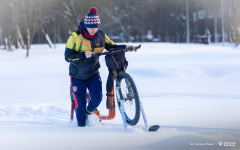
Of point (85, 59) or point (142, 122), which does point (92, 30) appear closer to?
point (85, 59)

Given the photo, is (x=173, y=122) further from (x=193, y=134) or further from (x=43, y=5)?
(x=43, y=5)

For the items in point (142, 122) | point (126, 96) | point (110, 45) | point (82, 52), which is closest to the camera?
point (82, 52)

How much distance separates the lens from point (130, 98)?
4934mm

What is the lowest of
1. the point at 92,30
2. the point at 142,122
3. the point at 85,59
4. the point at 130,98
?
the point at 142,122

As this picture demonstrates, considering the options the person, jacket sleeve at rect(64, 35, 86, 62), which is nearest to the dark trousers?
the person

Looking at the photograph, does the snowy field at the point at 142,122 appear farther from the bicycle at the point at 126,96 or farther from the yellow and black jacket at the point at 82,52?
the yellow and black jacket at the point at 82,52

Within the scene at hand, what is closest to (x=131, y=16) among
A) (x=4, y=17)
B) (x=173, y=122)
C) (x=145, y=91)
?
(x=4, y=17)

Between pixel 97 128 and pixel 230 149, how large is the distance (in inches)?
70.9

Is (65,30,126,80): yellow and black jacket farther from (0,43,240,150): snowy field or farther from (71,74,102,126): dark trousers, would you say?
(0,43,240,150): snowy field

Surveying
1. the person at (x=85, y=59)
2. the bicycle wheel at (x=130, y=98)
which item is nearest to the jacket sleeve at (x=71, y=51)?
the person at (x=85, y=59)

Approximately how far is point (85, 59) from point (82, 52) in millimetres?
228

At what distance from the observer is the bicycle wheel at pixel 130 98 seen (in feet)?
15.6

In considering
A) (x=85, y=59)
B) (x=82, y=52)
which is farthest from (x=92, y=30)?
(x=85, y=59)

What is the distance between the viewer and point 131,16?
59094 mm
